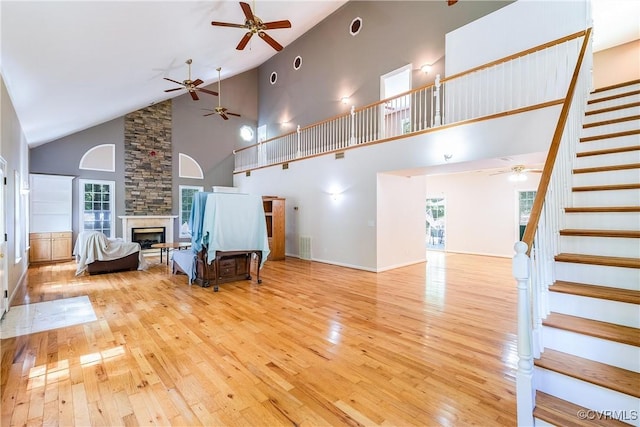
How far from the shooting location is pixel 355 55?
27.6 ft

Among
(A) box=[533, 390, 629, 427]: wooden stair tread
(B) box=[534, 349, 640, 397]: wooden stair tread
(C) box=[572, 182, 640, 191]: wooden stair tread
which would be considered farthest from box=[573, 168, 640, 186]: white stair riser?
(A) box=[533, 390, 629, 427]: wooden stair tread

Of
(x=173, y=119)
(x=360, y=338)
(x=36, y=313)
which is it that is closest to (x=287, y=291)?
(x=360, y=338)

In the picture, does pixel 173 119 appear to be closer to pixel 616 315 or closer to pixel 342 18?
pixel 342 18

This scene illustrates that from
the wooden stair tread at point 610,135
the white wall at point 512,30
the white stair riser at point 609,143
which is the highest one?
the white wall at point 512,30

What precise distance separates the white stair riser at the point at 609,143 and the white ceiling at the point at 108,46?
428cm

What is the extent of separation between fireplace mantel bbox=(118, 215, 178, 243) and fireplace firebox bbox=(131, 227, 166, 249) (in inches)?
4.2

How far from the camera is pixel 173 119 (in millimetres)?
9977

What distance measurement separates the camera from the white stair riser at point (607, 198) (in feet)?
8.19

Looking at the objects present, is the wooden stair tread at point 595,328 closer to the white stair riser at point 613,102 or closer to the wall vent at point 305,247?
the white stair riser at point 613,102

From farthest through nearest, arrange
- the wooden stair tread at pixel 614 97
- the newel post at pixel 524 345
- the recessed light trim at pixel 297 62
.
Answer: the recessed light trim at pixel 297 62, the wooden stair tread at pixel 614 97, the newel post at pixel 524 345

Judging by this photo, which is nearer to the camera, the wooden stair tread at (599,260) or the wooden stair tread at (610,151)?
the wooden stair tread at (599,260)

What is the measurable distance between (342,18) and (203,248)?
7946mm

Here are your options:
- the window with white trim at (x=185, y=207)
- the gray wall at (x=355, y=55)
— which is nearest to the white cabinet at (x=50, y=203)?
the window with white trim at (x=185, y=207)

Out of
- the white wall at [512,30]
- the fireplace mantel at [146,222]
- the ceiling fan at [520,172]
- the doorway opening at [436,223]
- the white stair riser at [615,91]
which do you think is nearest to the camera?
the white stair riser at [615,91]
